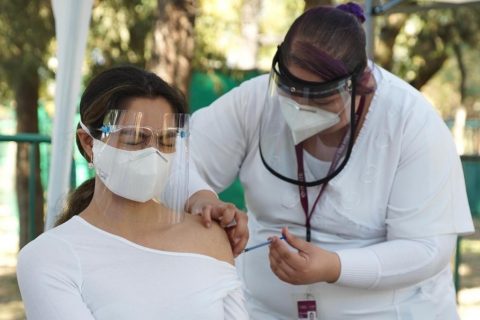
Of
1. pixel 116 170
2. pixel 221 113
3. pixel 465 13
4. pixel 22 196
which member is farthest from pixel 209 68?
pixel 116 170

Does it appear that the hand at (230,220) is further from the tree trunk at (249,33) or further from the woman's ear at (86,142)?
the tree trunk at (249,33)

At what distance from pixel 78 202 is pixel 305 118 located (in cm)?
67

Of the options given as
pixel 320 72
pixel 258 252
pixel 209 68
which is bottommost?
pixel 209 68

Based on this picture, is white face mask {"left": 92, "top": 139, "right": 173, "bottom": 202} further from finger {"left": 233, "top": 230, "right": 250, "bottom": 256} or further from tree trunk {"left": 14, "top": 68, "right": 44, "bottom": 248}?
tree trunk {"left": 14, "top": 68, "right": 44, "bottom": 248}

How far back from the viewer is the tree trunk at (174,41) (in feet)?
23.0

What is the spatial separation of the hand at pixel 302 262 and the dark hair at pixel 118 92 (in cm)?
46

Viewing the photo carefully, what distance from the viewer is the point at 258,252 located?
258 centimetres

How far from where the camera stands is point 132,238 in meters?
2.02

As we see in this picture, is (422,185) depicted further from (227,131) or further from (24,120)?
(24,120)

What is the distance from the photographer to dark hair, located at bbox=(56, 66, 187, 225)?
2.02 metres

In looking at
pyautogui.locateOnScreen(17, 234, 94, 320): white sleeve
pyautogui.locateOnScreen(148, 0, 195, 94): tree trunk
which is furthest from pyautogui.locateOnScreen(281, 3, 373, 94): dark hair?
pyautogui.locateOnScreen(148, 0, 195, 94): tree trunk

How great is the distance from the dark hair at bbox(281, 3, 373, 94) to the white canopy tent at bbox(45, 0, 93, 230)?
3.44ft

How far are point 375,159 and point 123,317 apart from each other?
35.3 inches

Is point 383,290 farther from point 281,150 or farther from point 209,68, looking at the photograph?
point 209,68
